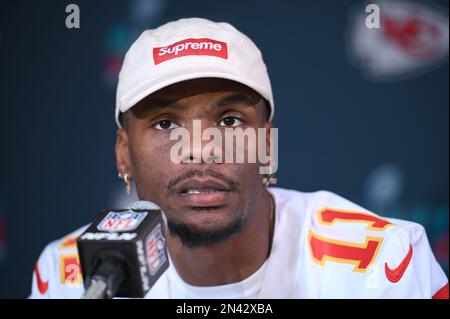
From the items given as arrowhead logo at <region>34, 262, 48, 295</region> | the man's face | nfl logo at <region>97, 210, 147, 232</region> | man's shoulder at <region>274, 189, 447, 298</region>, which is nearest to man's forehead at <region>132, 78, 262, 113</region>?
the man's face

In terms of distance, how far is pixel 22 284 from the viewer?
8.02 feet

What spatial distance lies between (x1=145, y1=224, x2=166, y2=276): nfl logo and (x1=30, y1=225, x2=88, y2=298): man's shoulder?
0.87 meters

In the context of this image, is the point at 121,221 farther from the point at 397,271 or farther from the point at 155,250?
the point at 397,271

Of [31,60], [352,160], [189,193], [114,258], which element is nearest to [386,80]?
[352,160]

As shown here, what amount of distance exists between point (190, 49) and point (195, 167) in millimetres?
316

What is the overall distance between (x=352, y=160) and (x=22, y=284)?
1334 millimetres

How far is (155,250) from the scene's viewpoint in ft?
3.61

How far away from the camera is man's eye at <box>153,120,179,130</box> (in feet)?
5.35

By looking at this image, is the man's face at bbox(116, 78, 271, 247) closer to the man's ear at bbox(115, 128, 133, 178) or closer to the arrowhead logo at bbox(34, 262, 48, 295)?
the man's ear at bbox(115, 128, 133, 178)

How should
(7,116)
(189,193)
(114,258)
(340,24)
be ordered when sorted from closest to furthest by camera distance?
(114,258), (189,193), (340,24), (7,116)

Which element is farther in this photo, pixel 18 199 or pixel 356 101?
pixel 18 199

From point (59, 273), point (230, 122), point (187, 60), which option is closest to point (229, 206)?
point (230, 122)

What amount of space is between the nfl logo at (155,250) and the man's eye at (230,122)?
55cm

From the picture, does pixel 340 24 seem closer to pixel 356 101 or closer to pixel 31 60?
pixel 356 101
